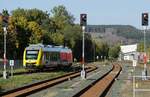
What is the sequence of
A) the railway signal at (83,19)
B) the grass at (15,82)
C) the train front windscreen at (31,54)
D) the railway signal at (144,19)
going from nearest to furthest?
the grass at (15,82) → the railway signal at (144,19) → the railway signal at (83,19) → the train front windscreen at (31,54)

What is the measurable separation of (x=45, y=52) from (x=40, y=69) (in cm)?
248

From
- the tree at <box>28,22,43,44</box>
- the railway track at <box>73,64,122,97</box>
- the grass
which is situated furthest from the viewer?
the tree at <box>28,22,43,44</box>

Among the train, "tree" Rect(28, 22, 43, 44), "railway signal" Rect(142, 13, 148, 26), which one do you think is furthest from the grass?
"tree" Rect(28, 22, 43, 44)

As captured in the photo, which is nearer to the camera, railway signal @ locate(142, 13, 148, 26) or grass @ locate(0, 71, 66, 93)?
grass @ locate(0, 71, 66, 93)

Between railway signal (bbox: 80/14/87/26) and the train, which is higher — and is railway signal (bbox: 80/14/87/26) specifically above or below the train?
above

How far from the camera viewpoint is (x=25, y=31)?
109 metres

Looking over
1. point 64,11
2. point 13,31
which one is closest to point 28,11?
point 64,11

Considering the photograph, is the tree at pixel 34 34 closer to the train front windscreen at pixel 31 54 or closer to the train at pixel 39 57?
the train at pixel 39 57

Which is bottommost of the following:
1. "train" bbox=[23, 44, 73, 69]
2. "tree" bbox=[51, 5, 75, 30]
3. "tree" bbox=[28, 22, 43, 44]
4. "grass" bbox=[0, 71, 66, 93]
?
"grass" bbox=[0, 71, 66, 93]

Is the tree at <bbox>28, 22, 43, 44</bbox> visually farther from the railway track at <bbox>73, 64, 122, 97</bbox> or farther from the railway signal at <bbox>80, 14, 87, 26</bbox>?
the railway track at <bbox>73, 64, 122, 97</bbox>

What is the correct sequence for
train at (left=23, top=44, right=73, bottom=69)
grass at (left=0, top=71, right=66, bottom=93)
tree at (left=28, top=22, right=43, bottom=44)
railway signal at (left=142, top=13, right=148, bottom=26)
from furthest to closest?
tree at (left=28, top=22, right=43, bottom=44) → train at (left=23, top=44, right=73, bottom=69) → railway signal at (left=142, top=13, right=148, bottom=26) → grass at (left=0, top=71, right=66, bottom=93)

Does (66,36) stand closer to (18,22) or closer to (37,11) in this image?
(37,11)

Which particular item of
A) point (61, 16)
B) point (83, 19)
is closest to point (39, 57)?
point (83, 19)

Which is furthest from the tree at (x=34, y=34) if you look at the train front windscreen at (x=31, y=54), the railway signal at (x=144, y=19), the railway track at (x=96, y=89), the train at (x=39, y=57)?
the railway signal at (x=144, y=19)
